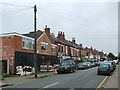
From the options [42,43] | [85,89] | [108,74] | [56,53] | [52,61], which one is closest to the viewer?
[85,89]

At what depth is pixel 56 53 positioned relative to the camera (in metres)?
59.7

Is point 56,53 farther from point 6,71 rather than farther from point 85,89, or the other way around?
point 85,89

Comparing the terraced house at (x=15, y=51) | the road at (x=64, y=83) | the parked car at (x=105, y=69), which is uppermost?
the terraced house at (x=15, y=51)

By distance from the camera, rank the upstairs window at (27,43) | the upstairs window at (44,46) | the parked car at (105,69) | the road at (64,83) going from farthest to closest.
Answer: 1. the upstairs window at (44,46)
2. the upstairs window at (27,43)
3. the parked car at (105,69)
4. the road at (64,83)

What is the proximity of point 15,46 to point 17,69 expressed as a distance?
12.0ft

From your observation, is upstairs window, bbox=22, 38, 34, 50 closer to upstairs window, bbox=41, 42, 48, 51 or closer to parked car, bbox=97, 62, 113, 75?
upstairs window, bbox=41, 42, 48, 51

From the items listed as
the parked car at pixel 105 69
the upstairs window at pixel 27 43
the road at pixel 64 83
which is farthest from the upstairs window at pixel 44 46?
the road at pixel 64 83

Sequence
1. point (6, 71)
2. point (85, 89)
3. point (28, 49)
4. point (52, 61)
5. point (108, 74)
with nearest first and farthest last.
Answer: point (85, 89), point (108, 74), point (6, 71), point (28, 49), point (52, 61)

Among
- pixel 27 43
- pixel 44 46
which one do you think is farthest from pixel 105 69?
pixel 44 46

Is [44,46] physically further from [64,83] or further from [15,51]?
[64,83]

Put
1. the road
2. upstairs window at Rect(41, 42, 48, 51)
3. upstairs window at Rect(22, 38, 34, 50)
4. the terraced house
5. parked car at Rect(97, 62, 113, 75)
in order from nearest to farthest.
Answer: the road, parked car at Rect(97, 62, 113, 75), the terraced house, upstairs window at Rect(22, 38, 34, 50), upstairs window at Rect(41, 42, 48, 51)

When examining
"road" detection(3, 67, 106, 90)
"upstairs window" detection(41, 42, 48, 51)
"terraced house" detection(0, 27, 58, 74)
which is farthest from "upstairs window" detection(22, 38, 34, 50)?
"road" detection(3, 67, 106, 90)

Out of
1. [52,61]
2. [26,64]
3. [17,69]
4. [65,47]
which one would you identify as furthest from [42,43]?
[65,47]

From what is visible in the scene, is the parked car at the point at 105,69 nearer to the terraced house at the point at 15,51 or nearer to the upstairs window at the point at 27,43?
the terraced house at the point at 15,51
